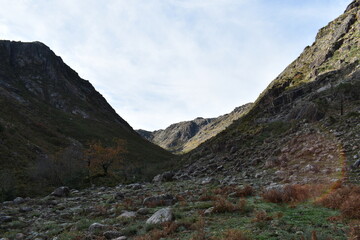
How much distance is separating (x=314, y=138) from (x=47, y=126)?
87.8 m

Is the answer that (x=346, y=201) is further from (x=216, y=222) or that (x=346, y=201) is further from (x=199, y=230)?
(x=199, y=230)

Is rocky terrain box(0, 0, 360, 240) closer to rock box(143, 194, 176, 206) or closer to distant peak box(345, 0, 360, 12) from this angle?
rock box(143, 194, 176, 206)

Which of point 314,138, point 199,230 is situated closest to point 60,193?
point 199,230

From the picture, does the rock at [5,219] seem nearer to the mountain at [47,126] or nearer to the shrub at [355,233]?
the mountain at [47,126]

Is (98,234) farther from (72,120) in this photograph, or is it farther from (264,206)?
(72,120)

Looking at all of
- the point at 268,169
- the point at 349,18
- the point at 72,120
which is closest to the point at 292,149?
the point at 268,169

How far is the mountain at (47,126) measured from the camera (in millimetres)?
31172

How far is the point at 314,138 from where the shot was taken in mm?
22297

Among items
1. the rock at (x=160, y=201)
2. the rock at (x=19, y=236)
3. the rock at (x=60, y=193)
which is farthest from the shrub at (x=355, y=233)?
the rock at (x=60, y=193)

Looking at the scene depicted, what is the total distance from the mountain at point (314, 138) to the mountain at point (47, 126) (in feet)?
55.8

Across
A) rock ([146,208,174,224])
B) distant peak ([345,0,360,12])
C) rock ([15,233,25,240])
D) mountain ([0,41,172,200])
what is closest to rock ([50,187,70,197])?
mountain ([0,41,172,200])

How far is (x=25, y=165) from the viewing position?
133 feet

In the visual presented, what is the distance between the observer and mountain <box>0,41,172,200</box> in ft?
102

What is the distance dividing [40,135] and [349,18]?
3476 inches
